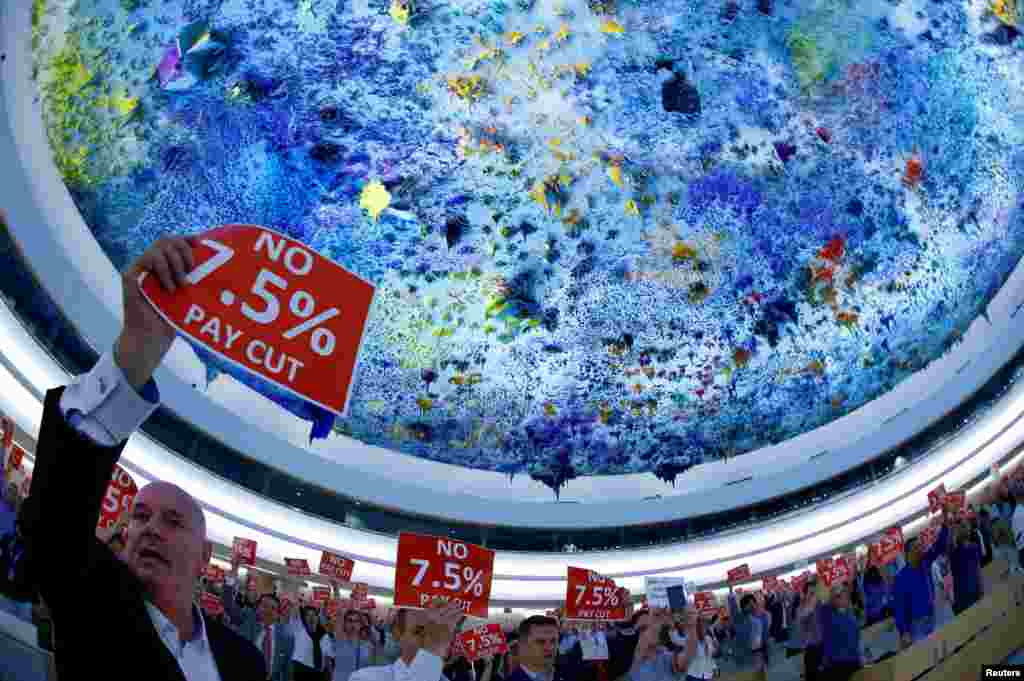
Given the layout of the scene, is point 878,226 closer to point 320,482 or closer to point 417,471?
point 417,471

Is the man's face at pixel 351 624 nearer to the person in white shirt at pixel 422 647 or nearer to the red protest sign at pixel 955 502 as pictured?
the person in white shirt at pixel 422 647

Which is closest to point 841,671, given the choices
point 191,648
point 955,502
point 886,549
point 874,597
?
point 955,502

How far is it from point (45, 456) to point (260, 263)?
1470 mm

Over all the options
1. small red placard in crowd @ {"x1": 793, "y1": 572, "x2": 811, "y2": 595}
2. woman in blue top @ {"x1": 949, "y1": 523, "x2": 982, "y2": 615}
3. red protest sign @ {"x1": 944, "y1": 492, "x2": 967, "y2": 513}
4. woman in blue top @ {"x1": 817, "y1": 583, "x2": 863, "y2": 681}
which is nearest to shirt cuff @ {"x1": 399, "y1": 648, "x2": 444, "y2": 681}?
woman in blue top @ {"x1": 817, "y1": 583, "x2": 863, "y2": 681}

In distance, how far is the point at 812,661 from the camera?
24.2 ft

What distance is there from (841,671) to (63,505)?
6.78 meters

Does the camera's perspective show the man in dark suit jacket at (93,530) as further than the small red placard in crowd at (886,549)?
No

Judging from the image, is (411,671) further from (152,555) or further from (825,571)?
(825,571)

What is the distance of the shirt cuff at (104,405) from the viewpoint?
1.76m

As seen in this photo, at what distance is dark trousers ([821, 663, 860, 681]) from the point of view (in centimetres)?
703

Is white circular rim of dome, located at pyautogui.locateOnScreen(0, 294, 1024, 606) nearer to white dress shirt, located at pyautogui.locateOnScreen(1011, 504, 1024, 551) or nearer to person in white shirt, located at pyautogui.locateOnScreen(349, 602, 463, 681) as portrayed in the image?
white dress shirt, located at pyautogui.locateOnScreen(1011, 504, 1024, 551)

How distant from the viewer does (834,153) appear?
11688 mm

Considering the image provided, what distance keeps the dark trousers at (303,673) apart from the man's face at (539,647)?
4.81 meters

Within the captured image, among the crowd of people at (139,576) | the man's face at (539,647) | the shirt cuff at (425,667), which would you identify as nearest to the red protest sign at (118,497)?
the crowd of people at (139,576)
